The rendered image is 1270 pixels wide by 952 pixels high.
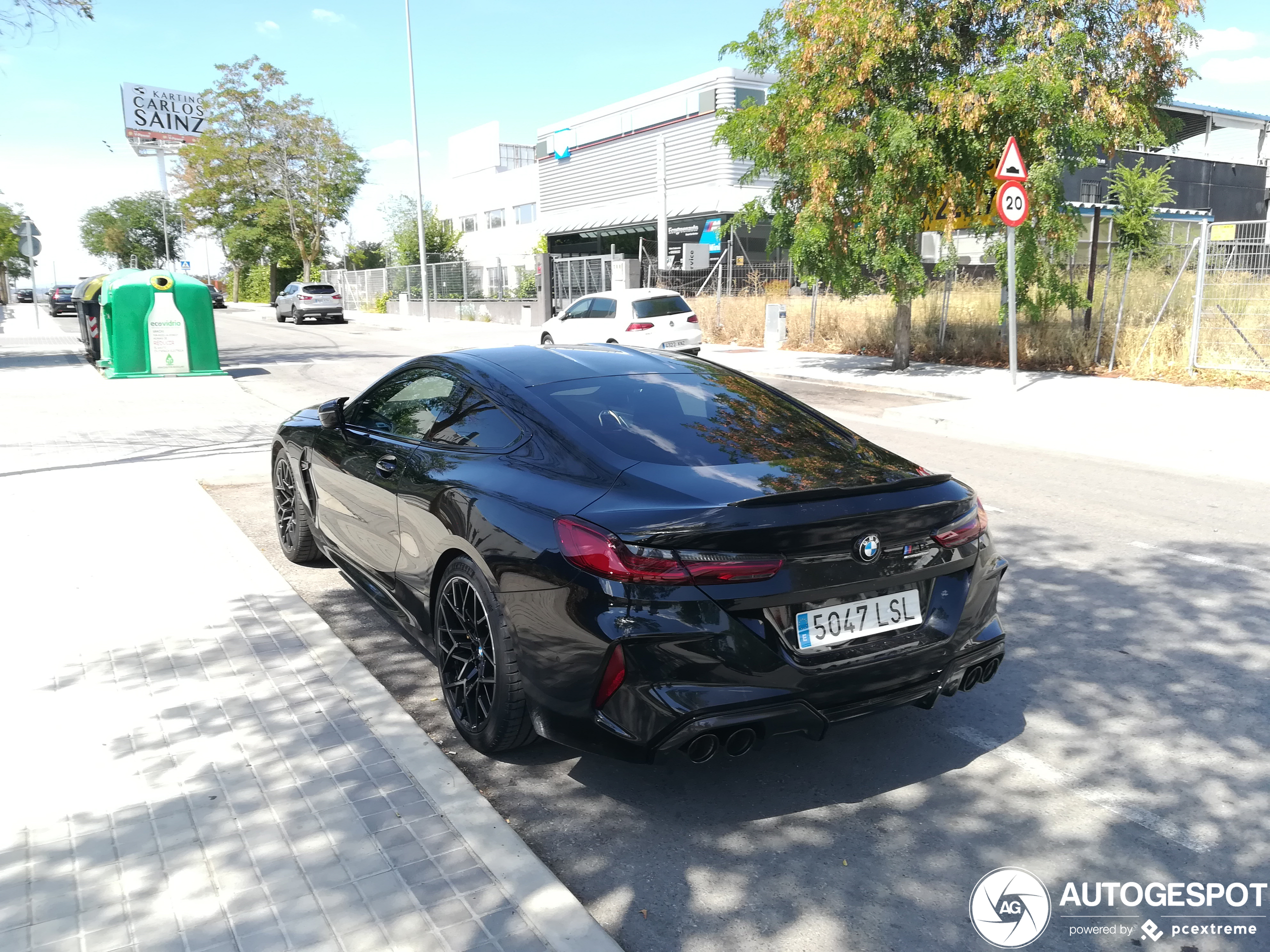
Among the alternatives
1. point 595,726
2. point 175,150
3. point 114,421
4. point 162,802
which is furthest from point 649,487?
point 175,150

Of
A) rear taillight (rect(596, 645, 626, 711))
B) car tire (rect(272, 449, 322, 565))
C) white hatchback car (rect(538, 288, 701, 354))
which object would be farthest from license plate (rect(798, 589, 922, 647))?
white hatchback car (rect(538, 288, 701, 354))

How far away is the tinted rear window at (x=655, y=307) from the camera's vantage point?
18953 millimetres

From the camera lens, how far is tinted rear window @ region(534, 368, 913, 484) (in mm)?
3602

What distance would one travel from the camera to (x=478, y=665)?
368 cm

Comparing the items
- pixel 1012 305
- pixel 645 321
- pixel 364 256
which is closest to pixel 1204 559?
pixel 1012 305

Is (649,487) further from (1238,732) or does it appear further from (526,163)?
(526,163)

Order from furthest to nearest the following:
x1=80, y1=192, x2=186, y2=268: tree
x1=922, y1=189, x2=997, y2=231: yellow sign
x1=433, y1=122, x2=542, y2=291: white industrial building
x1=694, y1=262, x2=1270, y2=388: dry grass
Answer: x1=80, y1=192, x2=186, y2=268: tree, x1=433, y1=122, x2=542, y2=291: white industrial building, x1=922, y1=189, x2=997, y2=231: yellow sign, x1=694, y1=262, x2=1270, y2=388: dry grass

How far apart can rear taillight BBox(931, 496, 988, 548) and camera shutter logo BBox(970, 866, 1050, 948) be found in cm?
105

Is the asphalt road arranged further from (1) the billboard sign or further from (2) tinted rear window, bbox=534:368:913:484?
(1) the billboard sign

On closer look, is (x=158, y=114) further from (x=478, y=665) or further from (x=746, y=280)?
(x=478, y=665)

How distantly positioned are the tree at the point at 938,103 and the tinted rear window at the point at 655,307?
10.5 ft

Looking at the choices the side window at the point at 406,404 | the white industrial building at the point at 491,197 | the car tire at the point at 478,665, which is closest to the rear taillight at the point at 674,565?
the car tire at the point at 478,665

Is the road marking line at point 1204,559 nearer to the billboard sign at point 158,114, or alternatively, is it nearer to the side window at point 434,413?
the side window at point 434,413

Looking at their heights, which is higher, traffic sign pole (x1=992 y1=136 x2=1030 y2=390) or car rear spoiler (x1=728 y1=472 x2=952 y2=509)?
traffic sign pole (x1=992 y1=136 x2=1030 y2=390)
